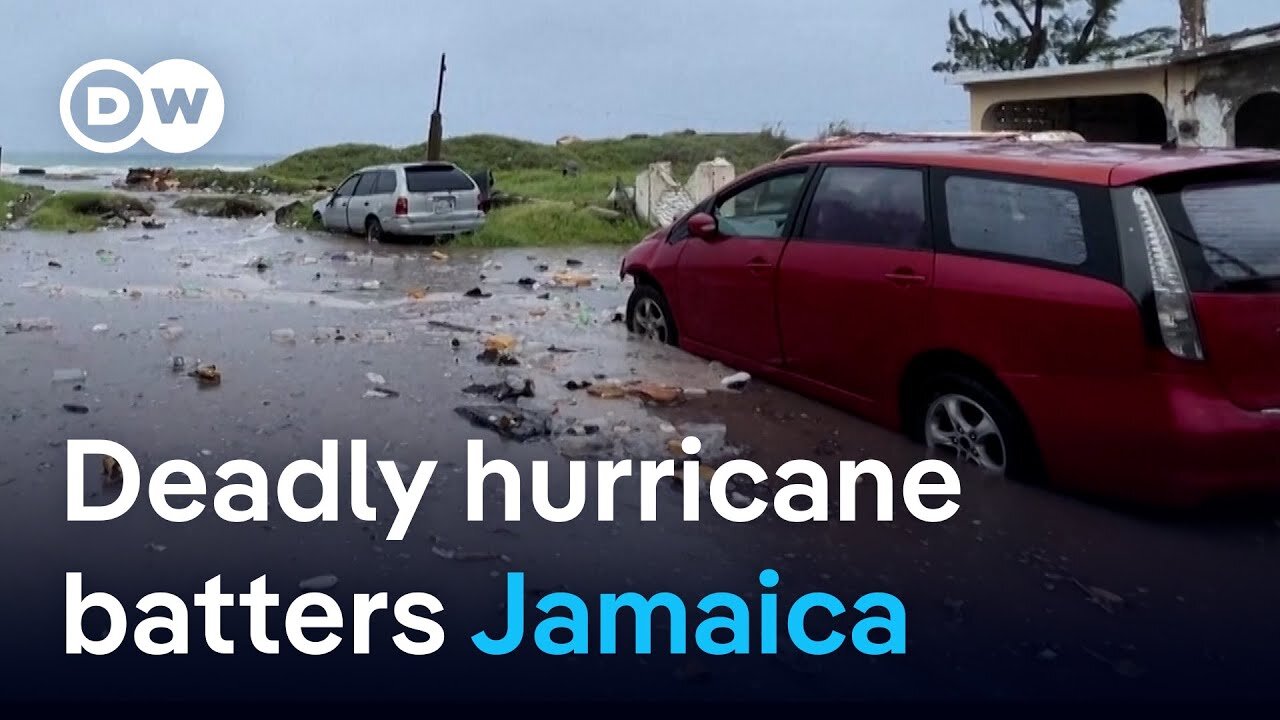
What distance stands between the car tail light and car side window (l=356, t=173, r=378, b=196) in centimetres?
1707

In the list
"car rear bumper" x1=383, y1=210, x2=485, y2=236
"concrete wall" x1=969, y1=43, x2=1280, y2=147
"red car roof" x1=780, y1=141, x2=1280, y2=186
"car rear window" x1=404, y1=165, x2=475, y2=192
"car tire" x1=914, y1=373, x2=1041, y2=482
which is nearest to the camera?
"red car roof" x1=780, y1=141, x2=1280, y2=186

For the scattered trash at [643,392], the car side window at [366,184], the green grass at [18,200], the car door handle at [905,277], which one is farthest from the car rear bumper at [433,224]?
the car door handle at [905,277]

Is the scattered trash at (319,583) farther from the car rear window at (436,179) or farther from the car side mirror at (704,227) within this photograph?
the car rear window at (436,179)

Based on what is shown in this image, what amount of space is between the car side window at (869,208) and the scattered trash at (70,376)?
15.8 ft

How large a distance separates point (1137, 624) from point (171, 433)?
191 inches

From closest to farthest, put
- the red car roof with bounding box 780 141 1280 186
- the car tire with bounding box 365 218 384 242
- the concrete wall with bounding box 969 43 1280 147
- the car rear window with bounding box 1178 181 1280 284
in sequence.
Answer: the car rear window with bounding box 1178 181 1280 284, the red car roof with bounding box 780 141 1280 186, the concrete wall with bounding box 969 43 1280 147, the car tire with bounding box 365 218 384 242

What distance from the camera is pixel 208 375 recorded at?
25.0 feet

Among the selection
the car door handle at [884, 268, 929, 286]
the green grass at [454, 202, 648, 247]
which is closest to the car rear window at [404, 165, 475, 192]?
the green grass at [454, 202, 648, 247]

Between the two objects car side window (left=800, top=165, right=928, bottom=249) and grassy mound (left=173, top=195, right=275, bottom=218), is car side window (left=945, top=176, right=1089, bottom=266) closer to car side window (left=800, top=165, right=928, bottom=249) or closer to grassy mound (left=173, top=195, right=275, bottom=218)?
car side window (left=800, top=165, right=928, bottom=249)

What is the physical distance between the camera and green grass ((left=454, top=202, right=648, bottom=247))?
785 inches

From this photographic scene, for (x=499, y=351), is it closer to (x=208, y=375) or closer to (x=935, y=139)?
(x=208, y=375)

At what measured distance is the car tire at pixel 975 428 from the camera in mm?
5160

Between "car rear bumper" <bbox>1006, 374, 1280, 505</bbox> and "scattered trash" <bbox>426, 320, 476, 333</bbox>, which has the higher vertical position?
"scattered trash" <bbox>426, 320, 476, 333</bbox>

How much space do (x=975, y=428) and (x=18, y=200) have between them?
28.7 meters
